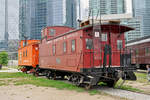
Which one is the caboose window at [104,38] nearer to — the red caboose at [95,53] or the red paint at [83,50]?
the red caboose at [95,53]

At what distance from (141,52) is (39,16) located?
9628 cm

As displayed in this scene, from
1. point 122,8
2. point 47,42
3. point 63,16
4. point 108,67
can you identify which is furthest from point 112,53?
point 122,8

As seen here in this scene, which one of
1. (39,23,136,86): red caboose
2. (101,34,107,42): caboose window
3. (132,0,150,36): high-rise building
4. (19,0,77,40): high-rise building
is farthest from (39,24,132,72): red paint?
(132,0,150,36): high-rise building

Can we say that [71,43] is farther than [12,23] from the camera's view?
No

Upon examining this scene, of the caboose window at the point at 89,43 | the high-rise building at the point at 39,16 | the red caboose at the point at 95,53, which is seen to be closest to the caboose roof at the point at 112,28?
the red caboose at the point at 95,53

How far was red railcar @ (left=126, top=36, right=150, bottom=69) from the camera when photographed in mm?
18670

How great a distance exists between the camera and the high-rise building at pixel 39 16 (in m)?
105

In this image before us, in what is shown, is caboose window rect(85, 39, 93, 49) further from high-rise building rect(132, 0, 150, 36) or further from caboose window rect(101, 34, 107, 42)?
high-rise building rect(132, 0, 150, 36)

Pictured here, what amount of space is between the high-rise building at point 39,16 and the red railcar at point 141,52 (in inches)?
3320

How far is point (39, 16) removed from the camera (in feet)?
358

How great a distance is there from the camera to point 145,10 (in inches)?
6767

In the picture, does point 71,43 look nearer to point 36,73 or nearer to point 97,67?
point 97,67

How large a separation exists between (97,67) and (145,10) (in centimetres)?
18012

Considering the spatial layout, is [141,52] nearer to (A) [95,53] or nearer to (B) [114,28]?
(B) [114,28]
